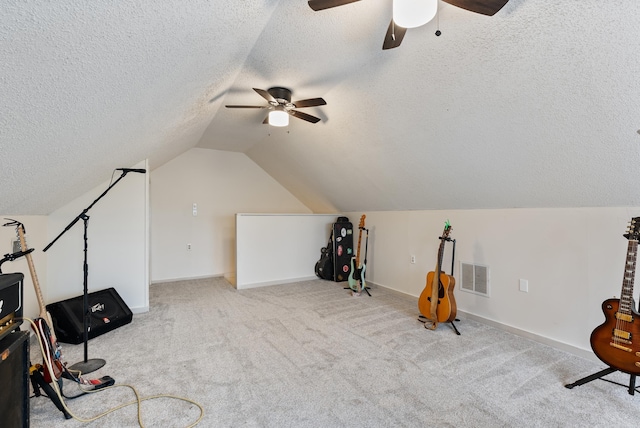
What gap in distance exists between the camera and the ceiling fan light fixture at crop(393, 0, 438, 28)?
131 cm

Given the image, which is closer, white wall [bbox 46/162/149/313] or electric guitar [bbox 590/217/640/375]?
electric guitar [bbox 590/217/640/375]

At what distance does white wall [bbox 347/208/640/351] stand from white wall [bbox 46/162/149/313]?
349cm

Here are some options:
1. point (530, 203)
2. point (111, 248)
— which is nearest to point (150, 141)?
point (111, 248)

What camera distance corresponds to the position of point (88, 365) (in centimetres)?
Answer: 220

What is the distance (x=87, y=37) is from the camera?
1043 mm

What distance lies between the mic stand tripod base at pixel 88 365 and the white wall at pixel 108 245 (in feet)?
3.91

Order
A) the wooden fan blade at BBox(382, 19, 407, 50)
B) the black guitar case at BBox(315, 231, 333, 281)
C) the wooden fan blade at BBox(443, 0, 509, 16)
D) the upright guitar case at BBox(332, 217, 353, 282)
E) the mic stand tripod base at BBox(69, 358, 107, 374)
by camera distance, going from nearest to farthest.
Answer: the wooden fan blade at BBox(443, 0, 509, 16), the wooden fan blade at BBox(382, 19, 407, 50), the mic stand tripod base at BBox(69, 358, 107, 374), the upright guitar case at BBox(332, 217, 353, 282), the black guitar case at BBox(315, 231, 333, 281)

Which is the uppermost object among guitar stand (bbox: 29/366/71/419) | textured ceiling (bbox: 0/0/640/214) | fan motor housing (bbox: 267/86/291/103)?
fan motor housing (bbox: 267/86/291/103)

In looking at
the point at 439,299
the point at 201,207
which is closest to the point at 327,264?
the point at 439,299

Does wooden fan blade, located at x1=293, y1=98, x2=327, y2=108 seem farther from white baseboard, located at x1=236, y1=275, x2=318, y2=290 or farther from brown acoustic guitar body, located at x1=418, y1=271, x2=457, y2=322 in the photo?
white baseboard, located at x1=236, y1=275, x2=318, y2=290

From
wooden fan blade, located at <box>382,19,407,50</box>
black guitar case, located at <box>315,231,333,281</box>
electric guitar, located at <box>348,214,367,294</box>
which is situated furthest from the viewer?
black guitar case, located at <box>315,231,333,281</box>

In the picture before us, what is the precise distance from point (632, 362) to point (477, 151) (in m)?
1.70

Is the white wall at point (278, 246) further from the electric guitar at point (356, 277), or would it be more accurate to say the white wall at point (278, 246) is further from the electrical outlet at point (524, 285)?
the electrical outlet at point (524, 285)

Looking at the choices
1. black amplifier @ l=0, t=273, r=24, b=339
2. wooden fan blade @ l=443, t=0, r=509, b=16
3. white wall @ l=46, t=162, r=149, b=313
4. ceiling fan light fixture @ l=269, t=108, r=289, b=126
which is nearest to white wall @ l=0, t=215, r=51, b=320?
white wall @ l=46, t=162, r=149, b=313
